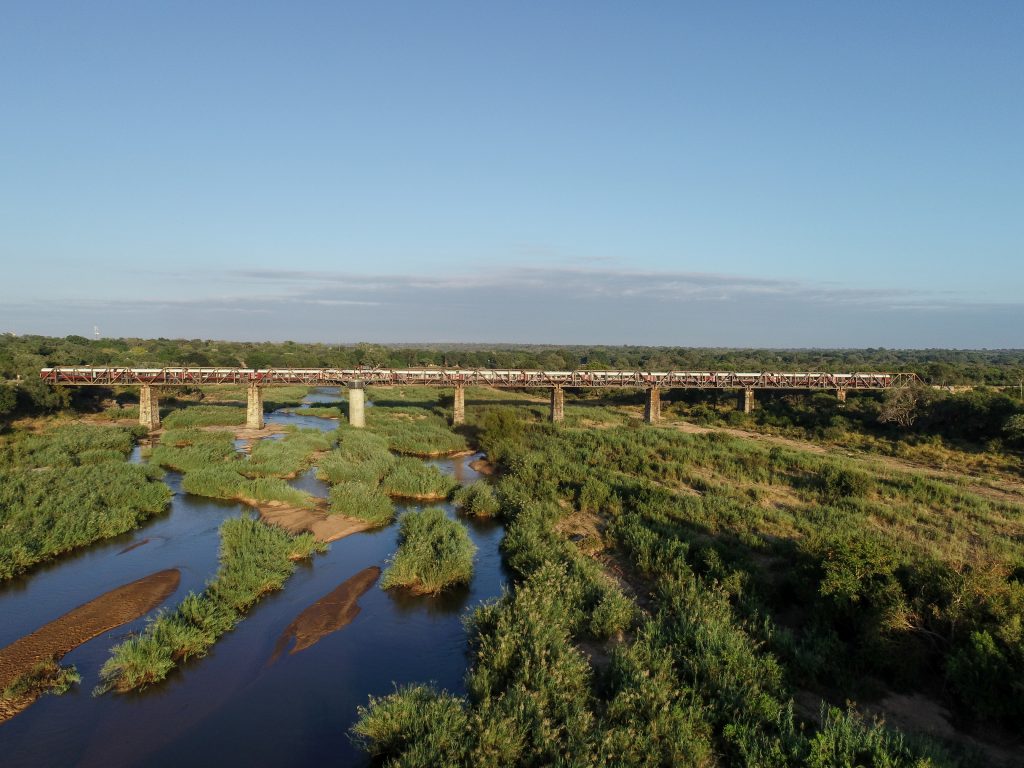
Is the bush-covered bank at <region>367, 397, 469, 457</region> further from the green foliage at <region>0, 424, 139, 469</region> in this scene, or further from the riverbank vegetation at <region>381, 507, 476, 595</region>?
the riverbank vegetation at <region>381, 507, 476, 595</region>

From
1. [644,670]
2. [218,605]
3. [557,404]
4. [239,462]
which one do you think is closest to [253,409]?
[239,462]

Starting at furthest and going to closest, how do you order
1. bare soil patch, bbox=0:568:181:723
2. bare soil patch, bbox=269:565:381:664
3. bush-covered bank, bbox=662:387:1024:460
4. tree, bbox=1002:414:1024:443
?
bush-covered bank, bbox=662:387:1024:460 → tree, bbox=1002:414:1024:443 → bare soil patch, bbox=269:565:381:664 → bare soil patch, bbox=0:568:181:723

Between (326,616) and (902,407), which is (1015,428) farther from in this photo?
(326,616)

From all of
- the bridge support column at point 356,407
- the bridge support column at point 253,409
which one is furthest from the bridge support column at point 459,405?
the bridge support column at point 253,409

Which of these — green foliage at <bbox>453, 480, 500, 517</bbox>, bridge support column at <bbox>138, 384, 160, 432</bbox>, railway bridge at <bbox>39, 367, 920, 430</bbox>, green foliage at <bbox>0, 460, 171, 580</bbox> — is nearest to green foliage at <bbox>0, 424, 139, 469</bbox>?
green foliage at <bbox>0, 460, 171, 580</bbox>

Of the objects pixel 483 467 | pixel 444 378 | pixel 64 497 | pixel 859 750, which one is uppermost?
pixel 444 378

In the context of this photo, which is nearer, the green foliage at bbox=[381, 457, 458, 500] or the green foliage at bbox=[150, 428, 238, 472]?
the green foliage at bbox=[381, 457, 458, 500]
